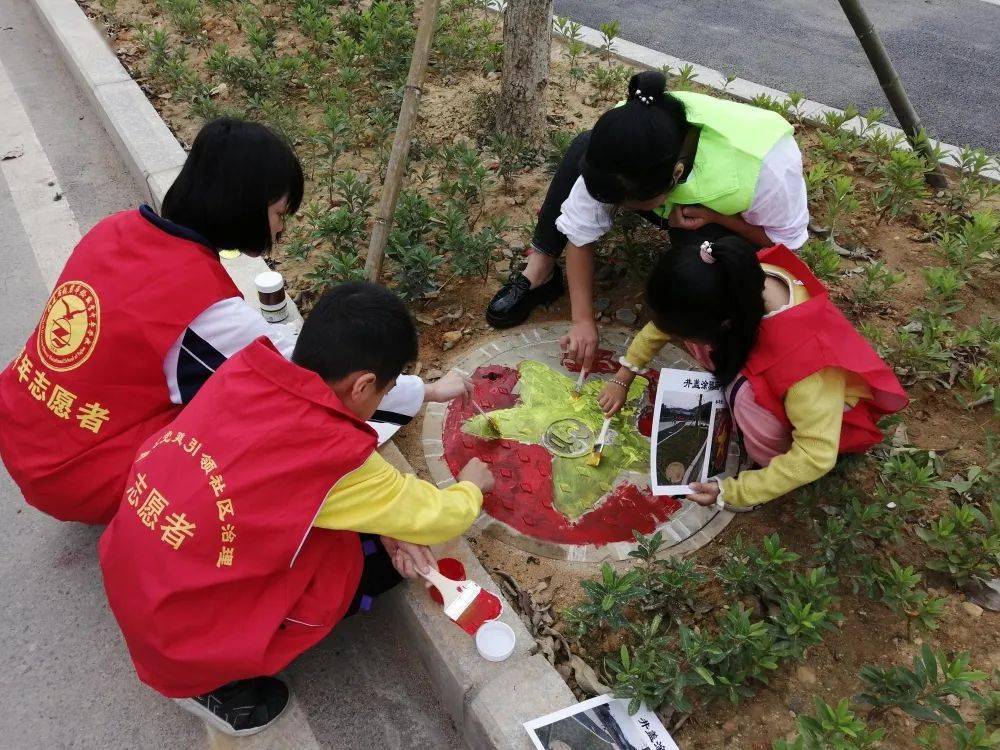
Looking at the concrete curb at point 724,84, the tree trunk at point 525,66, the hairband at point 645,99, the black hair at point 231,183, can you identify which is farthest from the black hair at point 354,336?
the concrete curb at point 724,84

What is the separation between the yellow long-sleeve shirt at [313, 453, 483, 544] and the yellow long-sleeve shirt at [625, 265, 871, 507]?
2.83 ft

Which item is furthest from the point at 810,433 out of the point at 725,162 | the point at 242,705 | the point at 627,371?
the point at 242,705

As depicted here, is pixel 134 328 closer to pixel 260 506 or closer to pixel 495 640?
pixel 260 506

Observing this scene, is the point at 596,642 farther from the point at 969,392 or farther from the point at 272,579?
the point at 969,392

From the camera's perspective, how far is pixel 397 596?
2.14 metres

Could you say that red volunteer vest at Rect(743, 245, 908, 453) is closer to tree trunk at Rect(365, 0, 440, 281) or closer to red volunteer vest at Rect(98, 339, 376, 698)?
red volunteer vest at Rect(98, 339, 376, 698)

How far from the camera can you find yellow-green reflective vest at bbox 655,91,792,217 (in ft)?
7.91

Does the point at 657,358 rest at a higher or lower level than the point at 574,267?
lower

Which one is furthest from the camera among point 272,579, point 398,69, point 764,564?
point 398,69

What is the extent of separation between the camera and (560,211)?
2941 millimetres

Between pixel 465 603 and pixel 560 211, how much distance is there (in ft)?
5.46

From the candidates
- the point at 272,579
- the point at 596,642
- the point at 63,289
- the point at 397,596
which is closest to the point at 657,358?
the point at 596,642

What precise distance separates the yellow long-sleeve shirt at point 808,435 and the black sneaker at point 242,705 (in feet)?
4.81

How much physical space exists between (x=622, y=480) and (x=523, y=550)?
452 mm
